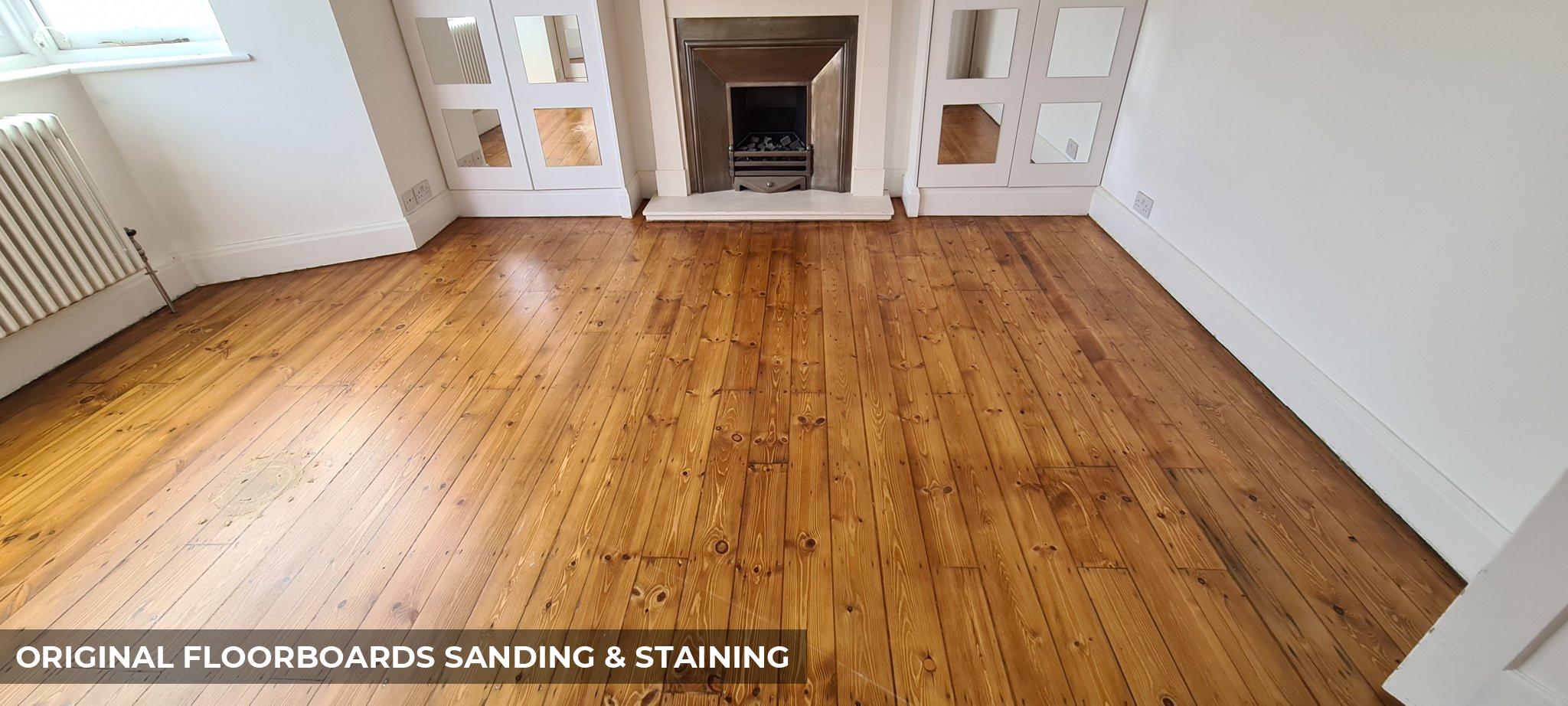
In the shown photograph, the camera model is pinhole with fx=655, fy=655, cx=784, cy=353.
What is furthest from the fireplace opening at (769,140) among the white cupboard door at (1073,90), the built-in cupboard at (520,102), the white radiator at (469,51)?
the white radiator at (469,51)

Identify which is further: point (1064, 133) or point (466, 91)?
Answer: point (1064, 133)

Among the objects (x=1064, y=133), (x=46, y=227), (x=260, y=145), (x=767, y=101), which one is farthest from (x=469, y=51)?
(x=1064, y=133)

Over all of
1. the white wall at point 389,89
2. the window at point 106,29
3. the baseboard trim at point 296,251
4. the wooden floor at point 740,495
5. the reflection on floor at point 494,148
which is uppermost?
the window at point 106,29

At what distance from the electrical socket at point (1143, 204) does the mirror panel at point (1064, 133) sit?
493mm

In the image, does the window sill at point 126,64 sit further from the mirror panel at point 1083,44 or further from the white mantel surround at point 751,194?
the mirror panel at point 1083,44

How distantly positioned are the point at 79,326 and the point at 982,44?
4174 mm

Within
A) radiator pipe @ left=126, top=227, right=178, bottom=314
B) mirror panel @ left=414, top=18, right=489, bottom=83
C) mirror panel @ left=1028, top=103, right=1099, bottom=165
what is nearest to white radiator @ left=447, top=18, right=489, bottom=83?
mirror panel @ left=414, top=18, right=489, bottom=83

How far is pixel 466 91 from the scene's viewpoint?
138 inches

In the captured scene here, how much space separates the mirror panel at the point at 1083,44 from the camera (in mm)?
3305

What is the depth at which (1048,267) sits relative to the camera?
3.12 metres

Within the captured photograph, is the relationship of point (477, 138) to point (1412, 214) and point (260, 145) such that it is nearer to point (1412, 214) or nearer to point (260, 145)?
point (260, 145)

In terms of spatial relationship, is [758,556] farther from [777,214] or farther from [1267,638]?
[777,214]

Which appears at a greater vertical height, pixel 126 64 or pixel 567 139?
pixel 126 64

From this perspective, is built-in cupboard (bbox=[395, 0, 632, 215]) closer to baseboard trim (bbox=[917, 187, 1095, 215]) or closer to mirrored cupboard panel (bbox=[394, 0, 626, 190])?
mirrored cupboard panel (bbox=[394, 0, 626, 190])
